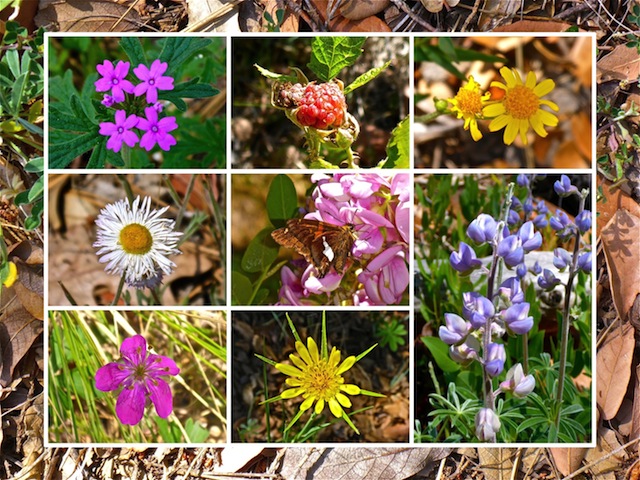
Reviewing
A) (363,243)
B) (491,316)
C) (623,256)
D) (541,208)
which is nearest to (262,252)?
(363,243)

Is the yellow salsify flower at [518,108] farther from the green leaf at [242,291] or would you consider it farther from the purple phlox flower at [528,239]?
the green leaf at [242,291]

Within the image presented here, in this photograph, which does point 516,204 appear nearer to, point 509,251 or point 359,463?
point 509,251

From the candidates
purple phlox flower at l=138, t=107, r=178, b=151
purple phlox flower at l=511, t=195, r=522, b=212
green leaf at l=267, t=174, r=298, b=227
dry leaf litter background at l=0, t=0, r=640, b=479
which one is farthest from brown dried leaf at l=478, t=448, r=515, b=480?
purple phlox flower at l=138, t=107, r=178, b=151

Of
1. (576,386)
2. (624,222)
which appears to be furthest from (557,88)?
(576,386)

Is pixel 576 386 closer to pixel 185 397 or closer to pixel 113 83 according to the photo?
pixel 185 397

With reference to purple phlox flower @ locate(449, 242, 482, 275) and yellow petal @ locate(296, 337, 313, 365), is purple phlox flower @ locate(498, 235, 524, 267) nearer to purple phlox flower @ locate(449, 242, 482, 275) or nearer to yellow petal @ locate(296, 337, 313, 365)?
purple phlox flower @ locate(449, 242, 482, 275)

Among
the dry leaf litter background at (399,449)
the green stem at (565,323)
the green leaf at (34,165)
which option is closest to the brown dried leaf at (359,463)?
the dry leaf litter background at (399,449)
